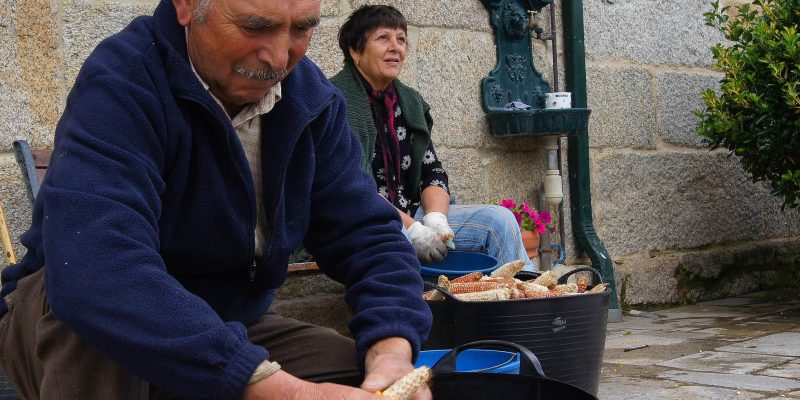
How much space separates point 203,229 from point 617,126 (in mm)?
4663

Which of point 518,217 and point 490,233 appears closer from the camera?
point 490,233

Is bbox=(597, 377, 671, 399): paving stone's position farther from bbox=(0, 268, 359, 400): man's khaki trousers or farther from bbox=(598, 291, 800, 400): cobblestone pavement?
bbox=(0, 268, 359, 400): man's khaki trousers

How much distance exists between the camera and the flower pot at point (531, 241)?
512 centimetres

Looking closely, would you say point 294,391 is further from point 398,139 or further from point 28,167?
point 398,139

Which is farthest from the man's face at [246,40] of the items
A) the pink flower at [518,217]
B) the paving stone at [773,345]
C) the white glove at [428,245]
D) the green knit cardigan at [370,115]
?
the paving stone at [773,345]

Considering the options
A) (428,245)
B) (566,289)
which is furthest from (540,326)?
(428,245)

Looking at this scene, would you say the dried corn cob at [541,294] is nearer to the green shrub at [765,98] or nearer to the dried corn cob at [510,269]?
the dried corn cob at [510,269]

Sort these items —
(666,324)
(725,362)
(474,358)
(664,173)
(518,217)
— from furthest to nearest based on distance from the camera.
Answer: (664,173), (666,324), (518,217), (725,362), (474,358)

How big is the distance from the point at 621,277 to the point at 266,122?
4.48 metres

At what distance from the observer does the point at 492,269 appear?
160 inches

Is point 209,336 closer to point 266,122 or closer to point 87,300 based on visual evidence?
point 87,300

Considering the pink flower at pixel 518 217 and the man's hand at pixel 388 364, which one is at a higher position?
the man's hand at pixel 388 364

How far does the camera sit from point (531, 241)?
17.0 ft

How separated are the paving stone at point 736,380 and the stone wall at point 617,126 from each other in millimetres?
1583
